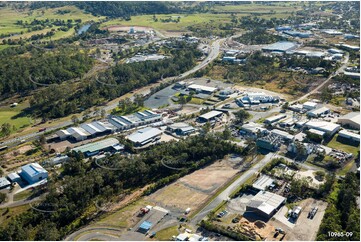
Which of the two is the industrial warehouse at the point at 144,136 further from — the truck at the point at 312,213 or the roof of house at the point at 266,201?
the truck at the point at 312,213

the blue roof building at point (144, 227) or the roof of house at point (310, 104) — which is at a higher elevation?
the roof of house at point (310, 104)

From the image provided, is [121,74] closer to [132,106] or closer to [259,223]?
[132,106]

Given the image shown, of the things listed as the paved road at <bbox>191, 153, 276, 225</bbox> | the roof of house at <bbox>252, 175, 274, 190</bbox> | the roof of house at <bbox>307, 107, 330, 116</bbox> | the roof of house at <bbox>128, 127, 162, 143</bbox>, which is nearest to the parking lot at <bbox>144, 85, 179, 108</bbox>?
the roof of house at <bbox>128, 127, 162, 143</bbox>

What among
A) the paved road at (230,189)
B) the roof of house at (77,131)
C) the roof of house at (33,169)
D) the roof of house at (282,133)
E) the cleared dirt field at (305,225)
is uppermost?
the roof of house at (33,169)

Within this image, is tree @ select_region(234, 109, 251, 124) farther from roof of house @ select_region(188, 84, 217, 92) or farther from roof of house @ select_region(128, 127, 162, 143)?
roof of house @ select_region(188, 84, 217, 92)

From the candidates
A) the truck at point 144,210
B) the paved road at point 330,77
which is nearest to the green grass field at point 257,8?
the paved road at point 330,77

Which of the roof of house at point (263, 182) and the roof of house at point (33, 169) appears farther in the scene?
the roof of house at point (33, 169)

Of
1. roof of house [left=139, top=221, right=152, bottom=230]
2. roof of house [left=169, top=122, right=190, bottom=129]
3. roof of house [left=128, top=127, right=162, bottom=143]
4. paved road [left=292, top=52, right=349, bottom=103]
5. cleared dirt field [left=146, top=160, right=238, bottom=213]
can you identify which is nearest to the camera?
roof of house [left=139, top=221, right=152, bottom=230]
